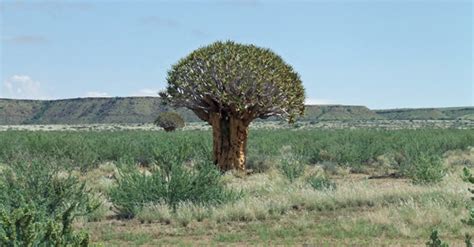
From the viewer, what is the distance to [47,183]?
11438 millimetres

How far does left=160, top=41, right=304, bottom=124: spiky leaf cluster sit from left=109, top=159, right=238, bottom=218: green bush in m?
5.27

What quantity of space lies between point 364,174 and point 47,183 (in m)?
14.4

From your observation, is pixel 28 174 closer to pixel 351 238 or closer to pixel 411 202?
pixel 351 238

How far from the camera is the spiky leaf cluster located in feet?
61.2

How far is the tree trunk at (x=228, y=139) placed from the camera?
19.5 metres

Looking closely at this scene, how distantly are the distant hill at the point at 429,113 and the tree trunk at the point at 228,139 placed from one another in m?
130

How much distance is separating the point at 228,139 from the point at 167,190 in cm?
655

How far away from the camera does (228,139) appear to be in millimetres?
19703

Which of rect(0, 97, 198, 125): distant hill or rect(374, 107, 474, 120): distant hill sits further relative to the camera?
rect(374, 107, 474, 120): distant hill

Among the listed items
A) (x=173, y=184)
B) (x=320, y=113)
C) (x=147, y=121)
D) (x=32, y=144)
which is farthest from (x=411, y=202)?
(x=320, y=113)

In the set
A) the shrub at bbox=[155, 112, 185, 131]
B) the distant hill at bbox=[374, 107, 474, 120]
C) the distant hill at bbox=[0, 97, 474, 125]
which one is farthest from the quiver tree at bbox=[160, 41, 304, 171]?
the distant hill at bbox=[374, 107, 474, 120]

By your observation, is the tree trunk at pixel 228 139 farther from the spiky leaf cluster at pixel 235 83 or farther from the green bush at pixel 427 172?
the green bush at pixel 427 172

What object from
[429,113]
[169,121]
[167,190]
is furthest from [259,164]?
[429,113]

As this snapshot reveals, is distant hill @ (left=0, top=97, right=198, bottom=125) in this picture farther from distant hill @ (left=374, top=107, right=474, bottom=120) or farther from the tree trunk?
the tree trunk
